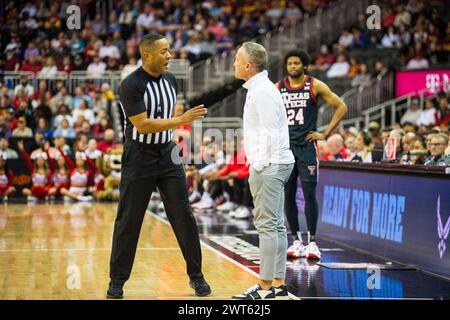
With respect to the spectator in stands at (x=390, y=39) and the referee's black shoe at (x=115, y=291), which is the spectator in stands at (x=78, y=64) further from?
the referee's black shoe at (x=115, y=291)

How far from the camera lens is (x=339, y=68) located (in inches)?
884

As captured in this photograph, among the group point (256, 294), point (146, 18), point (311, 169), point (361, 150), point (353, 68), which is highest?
point (146, 18)

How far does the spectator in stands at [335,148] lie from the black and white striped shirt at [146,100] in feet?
20.3

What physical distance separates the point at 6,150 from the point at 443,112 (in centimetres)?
928

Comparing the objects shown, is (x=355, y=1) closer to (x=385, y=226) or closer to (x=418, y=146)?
(x=418, y=146)

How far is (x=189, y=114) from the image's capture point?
6.91 meters

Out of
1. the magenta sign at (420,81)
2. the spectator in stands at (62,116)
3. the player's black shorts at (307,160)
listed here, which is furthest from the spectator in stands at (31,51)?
the player's black shorts at (307,160)

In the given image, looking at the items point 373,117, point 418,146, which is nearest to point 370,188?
point 418,146

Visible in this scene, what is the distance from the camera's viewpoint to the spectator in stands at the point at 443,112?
17837 mm

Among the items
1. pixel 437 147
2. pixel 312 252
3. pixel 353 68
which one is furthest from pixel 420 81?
pixel 312 252

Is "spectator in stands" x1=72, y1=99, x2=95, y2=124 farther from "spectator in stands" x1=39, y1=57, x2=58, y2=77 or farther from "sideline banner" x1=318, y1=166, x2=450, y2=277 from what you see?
"sideline banner" x1=318, y1=166, x2=450, y2=277

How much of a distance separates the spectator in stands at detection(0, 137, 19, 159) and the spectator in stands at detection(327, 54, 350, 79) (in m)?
8.09

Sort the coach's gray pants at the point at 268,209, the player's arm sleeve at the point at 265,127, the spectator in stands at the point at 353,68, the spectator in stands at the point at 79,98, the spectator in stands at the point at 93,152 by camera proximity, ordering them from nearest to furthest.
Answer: the player's arm sleeve at the point at 265,127
the coach's gray pants at the point at 268,209
the spectator in stands at the point at 93,152
the spectator in stands at the point at 79,98
the spectator in stands at the point at 353,68

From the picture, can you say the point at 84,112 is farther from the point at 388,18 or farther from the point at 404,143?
the point at 404,143
